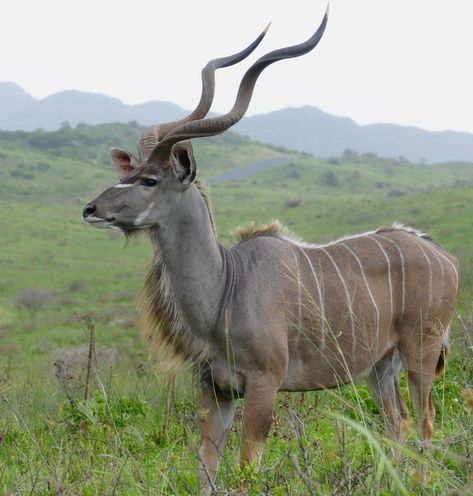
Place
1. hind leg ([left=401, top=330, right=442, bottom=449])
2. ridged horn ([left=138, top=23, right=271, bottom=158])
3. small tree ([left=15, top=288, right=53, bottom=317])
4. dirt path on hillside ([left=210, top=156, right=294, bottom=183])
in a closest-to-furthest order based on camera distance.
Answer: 1. ridged horn ([left=138, top=23, right=271, bottom=158])
2. hind leg ([left=401, top=330, right=442, bottom=449])
3. small tree ([left=15, top=288, right=53, bottom=317])
4. dirt path on hillside ([left=210, top=156, right=294, bottom=183])

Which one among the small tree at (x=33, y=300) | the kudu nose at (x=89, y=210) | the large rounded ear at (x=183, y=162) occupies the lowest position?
the small tree at (x=33, y=300)

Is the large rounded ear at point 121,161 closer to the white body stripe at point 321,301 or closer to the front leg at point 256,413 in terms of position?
the white body stripe at point 321,301

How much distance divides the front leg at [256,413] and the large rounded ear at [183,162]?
102 cm

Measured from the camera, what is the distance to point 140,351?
17172 millimetres

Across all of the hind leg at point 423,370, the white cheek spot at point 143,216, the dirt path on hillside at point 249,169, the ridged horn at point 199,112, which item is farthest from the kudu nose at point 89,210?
the dirt path on hillside at point 249,169

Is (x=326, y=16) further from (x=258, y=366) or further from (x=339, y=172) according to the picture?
(x=339, y=172)

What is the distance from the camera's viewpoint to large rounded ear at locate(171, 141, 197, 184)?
3.99 m

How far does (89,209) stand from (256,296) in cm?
90

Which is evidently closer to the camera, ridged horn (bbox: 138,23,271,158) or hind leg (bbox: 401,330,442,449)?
ridged horn (bbox: 138,23,271,158)

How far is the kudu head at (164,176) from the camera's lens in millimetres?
3957

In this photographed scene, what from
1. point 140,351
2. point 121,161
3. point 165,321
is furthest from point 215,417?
point 140,351

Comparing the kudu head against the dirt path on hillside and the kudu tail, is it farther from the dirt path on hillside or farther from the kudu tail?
the dirt path on hillside

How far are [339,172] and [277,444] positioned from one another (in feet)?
228

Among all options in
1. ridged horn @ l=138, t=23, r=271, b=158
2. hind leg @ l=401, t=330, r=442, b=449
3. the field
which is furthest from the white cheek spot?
hind leg @ l=401, t=330, r=442, b=449
